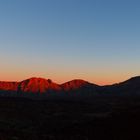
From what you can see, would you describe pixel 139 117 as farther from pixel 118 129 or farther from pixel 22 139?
pixel 22 139

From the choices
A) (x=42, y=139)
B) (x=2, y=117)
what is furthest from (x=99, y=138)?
(x=2, y=117)

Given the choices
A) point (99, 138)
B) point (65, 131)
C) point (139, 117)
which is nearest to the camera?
point (99, 138)

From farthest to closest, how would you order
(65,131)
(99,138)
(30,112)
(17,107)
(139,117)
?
(17,107) → (30,112) → (65,131) → (139,117) → (99,138)

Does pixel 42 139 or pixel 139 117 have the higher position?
pixel 139 117

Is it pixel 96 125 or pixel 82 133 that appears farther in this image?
pixel 96 125

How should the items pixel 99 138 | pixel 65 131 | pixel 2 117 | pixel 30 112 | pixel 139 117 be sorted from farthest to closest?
pixel 30 112 < pixel 2 117 < pixel 65 131 < pixel 139 117 < pixel 99 138

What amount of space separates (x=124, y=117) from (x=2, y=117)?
58517mm

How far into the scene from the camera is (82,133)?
6259cm

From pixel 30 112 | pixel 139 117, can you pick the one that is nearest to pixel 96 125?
pixel 139 117

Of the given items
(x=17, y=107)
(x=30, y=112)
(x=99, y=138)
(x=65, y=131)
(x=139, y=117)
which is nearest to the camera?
(x=99, y=138)

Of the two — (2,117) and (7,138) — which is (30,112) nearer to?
(2,117)

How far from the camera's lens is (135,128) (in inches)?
2172

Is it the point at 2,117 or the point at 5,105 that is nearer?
the point at 2,117

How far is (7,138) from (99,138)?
51.3 feet
